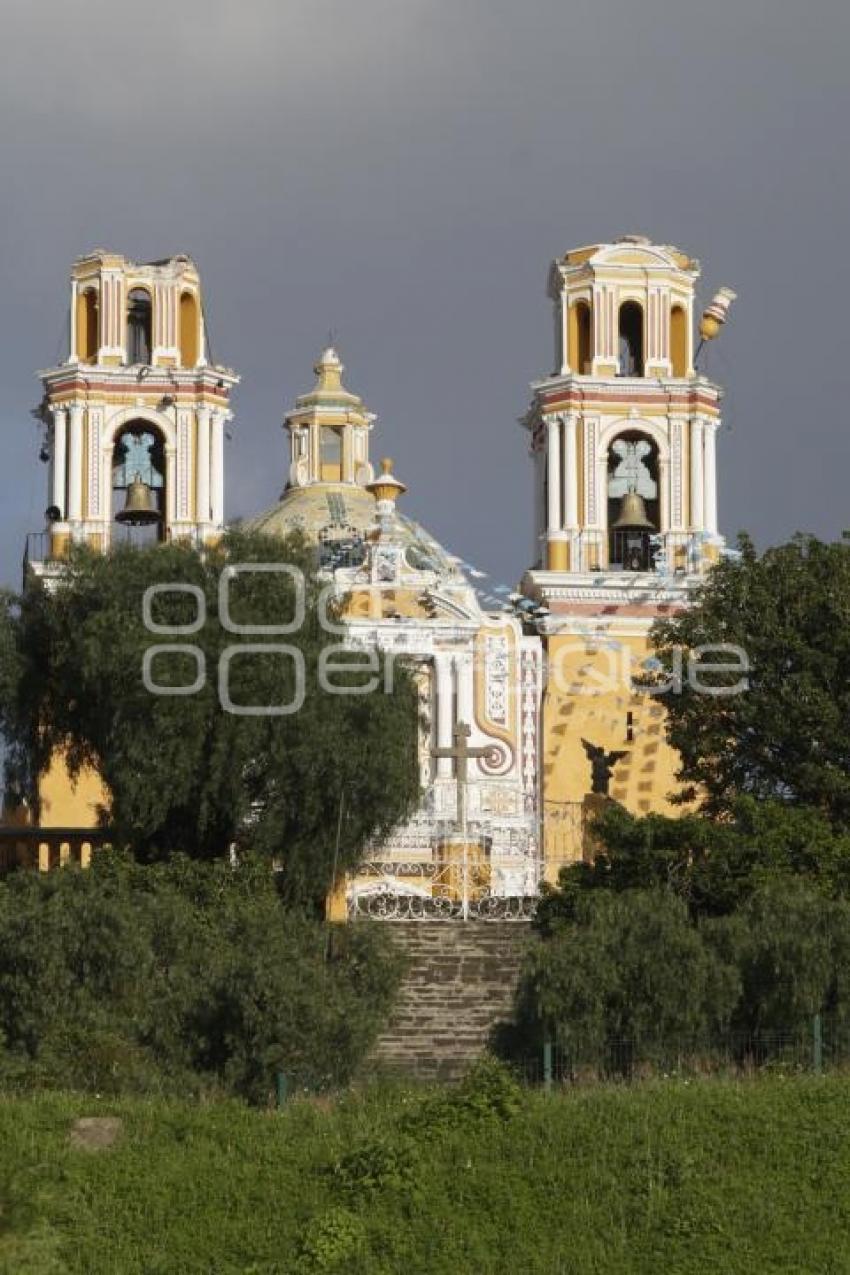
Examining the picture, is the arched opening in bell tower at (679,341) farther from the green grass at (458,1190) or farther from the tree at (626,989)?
the green grass at (458,1190)

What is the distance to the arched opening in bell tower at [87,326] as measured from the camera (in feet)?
180

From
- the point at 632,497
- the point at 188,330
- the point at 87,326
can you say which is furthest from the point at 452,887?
the point at 87,326

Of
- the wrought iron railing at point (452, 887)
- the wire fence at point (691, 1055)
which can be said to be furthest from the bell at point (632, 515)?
the wire fence at point (691, 1055)

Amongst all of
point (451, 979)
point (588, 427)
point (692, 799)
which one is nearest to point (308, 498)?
point (588, 427)

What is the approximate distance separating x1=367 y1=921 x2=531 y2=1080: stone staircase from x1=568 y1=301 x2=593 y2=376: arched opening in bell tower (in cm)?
1717

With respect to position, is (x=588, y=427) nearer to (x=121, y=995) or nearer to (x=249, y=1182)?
(x=121, y=995)

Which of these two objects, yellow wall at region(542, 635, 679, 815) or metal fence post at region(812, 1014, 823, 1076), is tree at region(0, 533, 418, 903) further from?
yellow wall at region(542, 635, 679, 815)

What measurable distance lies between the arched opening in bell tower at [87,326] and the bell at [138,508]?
1995 mm

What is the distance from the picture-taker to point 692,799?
44.4 m

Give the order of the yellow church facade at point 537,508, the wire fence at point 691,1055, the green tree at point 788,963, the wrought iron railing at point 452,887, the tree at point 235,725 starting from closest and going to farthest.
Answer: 1. the wire fence at point 691,1055
2. the green tree at point 788,963
3. the wrought iron railing at point 452,887
4. the tree at point 235,725
5. the yellow church facade at point 537,508

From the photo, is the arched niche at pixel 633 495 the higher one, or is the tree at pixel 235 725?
the arched niche at pixel 633 495

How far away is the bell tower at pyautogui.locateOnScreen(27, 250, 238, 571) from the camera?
5400 cm

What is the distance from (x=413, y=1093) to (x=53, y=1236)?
4.26 meters

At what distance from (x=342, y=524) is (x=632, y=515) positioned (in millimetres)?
5933
